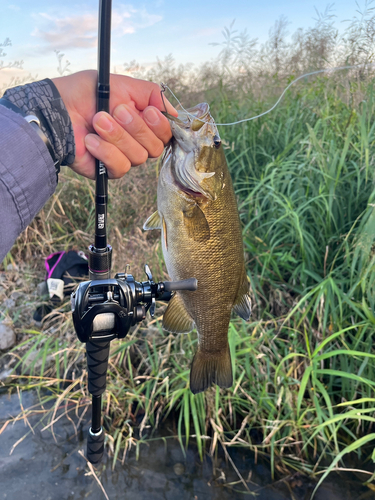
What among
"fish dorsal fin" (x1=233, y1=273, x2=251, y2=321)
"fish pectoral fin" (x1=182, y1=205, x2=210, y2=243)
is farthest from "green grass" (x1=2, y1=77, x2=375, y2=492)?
"fish pectoral fin" (x1=182, y1=205, x2=210, y2=243)

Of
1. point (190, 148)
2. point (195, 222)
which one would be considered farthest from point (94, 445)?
point (190, 148)

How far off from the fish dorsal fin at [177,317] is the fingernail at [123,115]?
1.91ft

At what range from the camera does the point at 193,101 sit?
11.7 feet

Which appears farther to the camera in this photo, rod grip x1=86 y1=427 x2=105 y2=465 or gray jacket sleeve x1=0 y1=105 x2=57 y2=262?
rod grip x1=86 y1=427 x2=105 y2=465

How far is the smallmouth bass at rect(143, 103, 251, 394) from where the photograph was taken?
3.90ft

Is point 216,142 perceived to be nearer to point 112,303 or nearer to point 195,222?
point 195,222

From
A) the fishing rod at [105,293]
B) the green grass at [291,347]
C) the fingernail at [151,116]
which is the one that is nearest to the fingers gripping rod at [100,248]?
the fishing rod at [105,293]

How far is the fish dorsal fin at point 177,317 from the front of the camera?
1273 millimetres

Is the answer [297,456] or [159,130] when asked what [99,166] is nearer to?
[159,130]

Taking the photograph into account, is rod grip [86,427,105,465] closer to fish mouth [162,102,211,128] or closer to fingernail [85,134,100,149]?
fingernail [85,134,100,149]

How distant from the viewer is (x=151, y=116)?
111cm

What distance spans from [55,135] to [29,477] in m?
1.99

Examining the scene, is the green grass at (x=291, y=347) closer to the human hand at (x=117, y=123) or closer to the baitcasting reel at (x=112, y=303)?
the baitcasting reel at (x=112, y=303)

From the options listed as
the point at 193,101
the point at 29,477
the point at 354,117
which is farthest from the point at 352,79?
the point at 29,477
